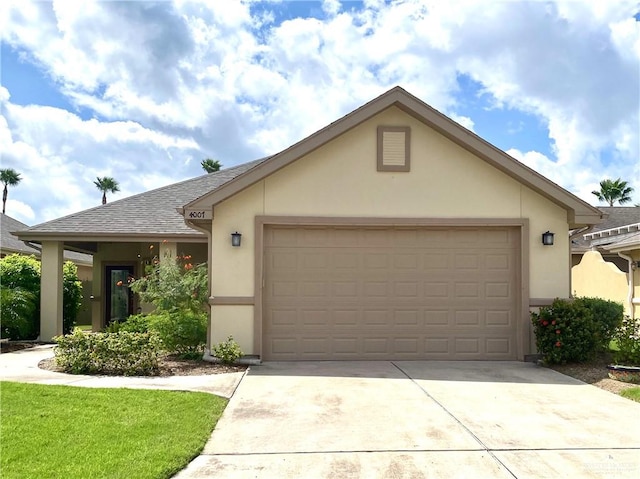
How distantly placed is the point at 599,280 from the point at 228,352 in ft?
41.3

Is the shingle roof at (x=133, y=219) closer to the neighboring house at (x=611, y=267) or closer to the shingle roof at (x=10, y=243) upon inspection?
the shingle roof at (x=10, y=243)

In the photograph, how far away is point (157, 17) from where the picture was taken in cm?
1061

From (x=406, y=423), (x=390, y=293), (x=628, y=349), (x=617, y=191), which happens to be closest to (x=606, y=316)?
(x=628, y=349)

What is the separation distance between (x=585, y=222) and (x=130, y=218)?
10.6 meters

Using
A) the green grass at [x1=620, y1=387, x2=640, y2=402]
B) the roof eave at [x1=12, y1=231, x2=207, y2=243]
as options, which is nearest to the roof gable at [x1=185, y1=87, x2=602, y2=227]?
the green grass at [x1=620, y1=387, x2=640, y2=402]

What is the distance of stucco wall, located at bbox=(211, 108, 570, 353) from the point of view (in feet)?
31.1

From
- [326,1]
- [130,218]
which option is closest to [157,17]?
[326,1]

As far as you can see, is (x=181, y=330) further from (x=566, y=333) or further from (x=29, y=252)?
(x=29, y=252)

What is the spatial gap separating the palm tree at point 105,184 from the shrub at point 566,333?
48.1m

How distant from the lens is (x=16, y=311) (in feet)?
39.1

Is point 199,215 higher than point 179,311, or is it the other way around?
point 199,215

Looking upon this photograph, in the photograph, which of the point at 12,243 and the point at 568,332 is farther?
the point at 12,243

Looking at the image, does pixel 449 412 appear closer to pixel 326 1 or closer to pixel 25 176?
pixel 326 1

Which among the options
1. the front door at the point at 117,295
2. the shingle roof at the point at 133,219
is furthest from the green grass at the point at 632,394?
the front door at the point at 117,295
